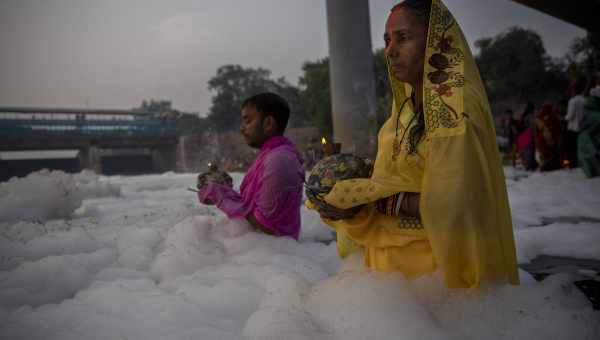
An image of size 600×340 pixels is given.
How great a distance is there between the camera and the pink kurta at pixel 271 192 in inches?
91.5

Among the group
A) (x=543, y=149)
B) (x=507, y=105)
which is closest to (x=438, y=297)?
(x=543, y=149)

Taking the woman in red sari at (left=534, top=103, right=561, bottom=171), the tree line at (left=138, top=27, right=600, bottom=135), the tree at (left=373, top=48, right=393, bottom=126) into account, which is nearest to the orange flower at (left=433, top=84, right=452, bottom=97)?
the tree at (left=373, top=48, right=393, bottom=126)

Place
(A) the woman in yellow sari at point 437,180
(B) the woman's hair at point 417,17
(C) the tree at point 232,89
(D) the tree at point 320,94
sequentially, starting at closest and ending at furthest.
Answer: (A) the woman in yellow sari at point 437,180
(B) the woman's hair at point 417,17
(D) the tree at point 320,94
(C) the tree at point 232,89

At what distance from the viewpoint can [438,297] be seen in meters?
1.24

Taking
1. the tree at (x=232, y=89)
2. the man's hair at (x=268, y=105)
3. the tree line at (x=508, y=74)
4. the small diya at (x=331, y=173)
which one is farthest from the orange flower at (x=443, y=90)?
the tree at (x=232, y=89)

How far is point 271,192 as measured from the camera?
232 cm

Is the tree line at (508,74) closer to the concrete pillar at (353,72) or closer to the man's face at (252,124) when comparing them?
the concrete pillar at (353,72)

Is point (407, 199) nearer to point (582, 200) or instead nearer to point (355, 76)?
point (582, 200)

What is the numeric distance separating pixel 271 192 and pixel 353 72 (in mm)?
3572

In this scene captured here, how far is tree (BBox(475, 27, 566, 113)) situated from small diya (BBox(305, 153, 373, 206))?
2192 centimetres

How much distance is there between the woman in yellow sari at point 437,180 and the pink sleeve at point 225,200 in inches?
47.0

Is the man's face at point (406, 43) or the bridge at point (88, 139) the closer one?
the man's face at point (406, 43)

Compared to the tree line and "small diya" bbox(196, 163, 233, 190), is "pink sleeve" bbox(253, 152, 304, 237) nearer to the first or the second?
"small diya" bbox(196, 163, 233, 190)

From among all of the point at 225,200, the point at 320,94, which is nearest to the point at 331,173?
the point at 225,200
